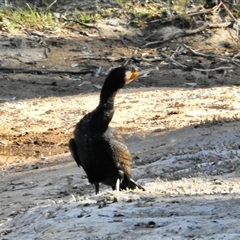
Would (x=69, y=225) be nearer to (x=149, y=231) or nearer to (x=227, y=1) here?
(x=149, y=231)

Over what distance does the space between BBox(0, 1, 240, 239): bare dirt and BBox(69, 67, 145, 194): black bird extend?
34 centimetres

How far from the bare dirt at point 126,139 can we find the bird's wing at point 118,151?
35cm

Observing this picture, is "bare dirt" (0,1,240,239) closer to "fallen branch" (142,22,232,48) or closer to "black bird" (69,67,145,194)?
"fallen branch" (142,22,232,48)

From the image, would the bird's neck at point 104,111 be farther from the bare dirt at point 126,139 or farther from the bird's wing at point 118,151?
the bare dirt at point 126,139

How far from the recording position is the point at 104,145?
7461 millimetres

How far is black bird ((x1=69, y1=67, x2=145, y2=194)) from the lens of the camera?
7.44 meters

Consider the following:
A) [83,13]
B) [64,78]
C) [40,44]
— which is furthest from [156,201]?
[83,13]

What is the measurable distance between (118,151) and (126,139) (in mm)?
4361

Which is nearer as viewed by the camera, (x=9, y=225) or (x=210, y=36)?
(x=9, y=225)

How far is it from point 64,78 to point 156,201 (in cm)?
1028

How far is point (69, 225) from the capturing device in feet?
18.9

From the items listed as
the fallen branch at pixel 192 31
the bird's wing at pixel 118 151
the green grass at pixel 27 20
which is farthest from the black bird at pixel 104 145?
the fallen branch at pixel 192 31

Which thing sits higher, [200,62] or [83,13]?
[83,13]

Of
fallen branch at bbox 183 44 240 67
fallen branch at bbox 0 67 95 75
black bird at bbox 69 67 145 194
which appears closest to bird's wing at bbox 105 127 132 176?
black bird at bbox 69 67 145 194
